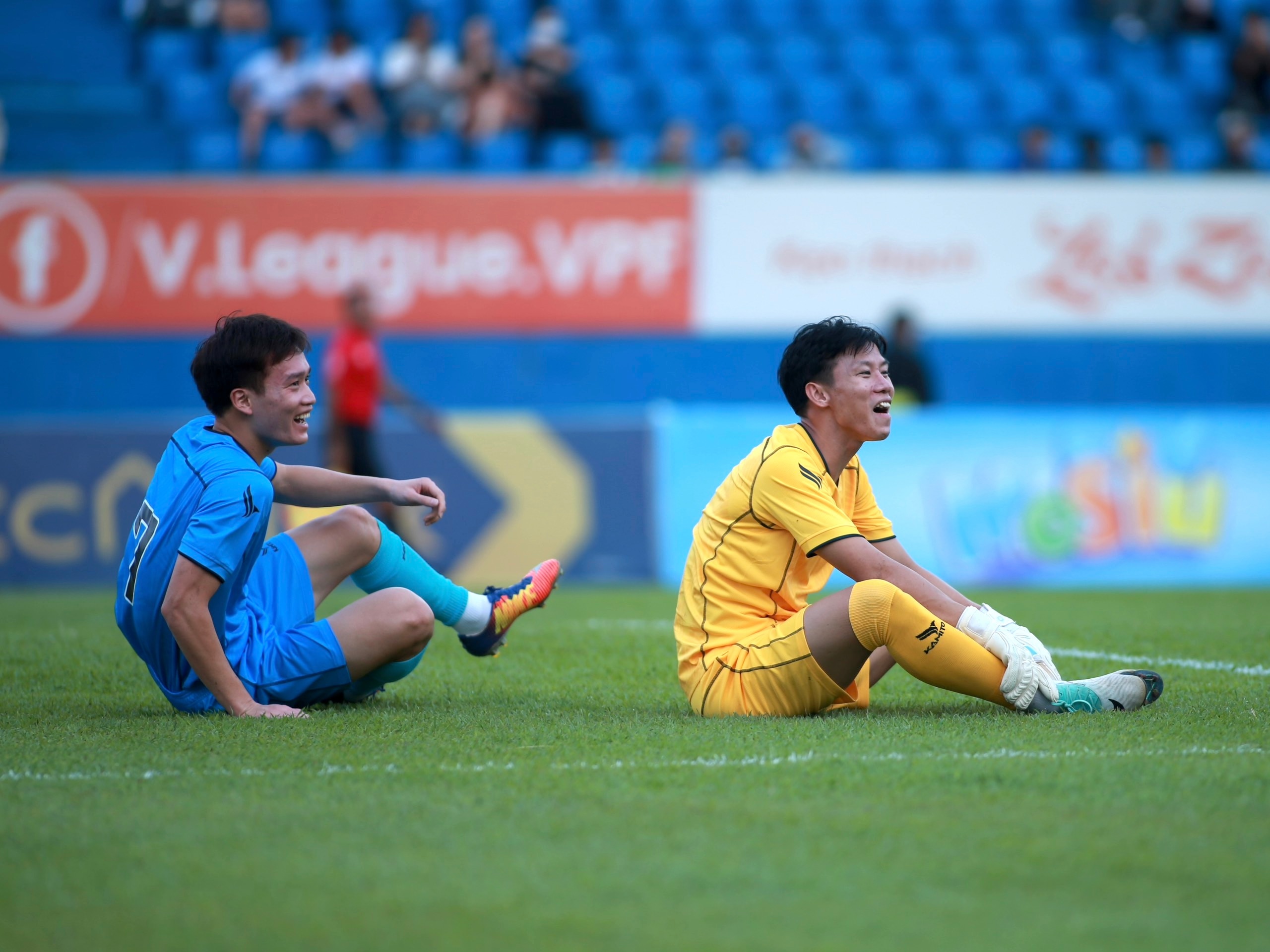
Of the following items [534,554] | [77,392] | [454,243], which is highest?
[454,243]

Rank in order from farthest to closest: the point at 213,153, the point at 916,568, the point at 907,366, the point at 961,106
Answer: the point at 961,106 < the point at 213,153 < the point at 907,366 < the point at 916,568

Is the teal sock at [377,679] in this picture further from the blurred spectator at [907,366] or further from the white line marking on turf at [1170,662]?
the blurred spectator at [907,366]

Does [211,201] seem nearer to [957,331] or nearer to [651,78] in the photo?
[651,78]

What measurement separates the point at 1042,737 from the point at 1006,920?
1.77m

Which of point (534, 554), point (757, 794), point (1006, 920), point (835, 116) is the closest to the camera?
point (1006, 920)

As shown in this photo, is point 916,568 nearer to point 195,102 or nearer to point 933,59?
point 195,102

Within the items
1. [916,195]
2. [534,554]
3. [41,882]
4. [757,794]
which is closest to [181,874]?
[41,882]

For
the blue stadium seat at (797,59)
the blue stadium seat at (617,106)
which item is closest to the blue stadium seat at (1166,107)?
the blue stadium seat at (797,59)

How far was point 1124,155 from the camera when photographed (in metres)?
16.9

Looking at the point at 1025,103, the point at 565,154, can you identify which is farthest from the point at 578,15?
the point at 1025,103

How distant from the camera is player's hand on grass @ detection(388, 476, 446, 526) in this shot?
5.19 meters

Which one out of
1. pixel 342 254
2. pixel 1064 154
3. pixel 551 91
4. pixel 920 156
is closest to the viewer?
pixel 342 254

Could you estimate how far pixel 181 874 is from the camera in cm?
325

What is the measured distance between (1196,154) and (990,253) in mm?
3148
